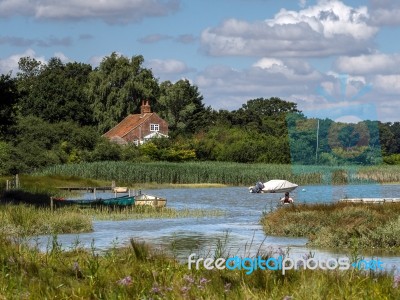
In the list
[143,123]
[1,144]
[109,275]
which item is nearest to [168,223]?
[109,275]

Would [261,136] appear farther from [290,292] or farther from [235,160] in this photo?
[290,292]

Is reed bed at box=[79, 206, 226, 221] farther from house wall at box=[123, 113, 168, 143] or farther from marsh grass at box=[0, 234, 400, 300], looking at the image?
house wall at box=[123, 113, 168, 143]

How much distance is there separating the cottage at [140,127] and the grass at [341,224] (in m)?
77.6

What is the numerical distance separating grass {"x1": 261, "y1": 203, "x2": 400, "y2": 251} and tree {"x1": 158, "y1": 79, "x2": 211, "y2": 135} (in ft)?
287

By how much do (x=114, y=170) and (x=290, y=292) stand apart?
61.5 metres

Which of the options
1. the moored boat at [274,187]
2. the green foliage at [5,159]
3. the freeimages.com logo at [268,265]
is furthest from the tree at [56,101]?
the freeimages.com logo at [268,265]

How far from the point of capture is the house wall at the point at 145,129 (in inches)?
4181

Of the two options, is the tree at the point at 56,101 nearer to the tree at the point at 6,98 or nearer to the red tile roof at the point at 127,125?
the red tile roof at the point at 127,125

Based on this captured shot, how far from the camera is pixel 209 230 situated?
102ft

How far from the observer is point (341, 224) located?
24.3 meters

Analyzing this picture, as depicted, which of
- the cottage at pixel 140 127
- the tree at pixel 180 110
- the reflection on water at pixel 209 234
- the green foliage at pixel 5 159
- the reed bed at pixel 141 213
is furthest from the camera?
the tree at pixel 180 110

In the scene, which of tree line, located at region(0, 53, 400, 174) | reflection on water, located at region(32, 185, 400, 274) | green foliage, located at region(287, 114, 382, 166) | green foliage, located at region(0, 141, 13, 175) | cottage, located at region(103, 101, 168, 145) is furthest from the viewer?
cottage, located at region(103, 101, 168, 145)

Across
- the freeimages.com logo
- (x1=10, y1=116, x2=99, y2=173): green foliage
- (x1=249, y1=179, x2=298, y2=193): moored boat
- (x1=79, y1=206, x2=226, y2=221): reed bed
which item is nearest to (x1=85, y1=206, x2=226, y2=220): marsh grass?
(x1=79, y1=206, x2=226, y2=221): reed bed

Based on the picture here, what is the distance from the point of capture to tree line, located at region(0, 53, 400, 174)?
84.8 meters
